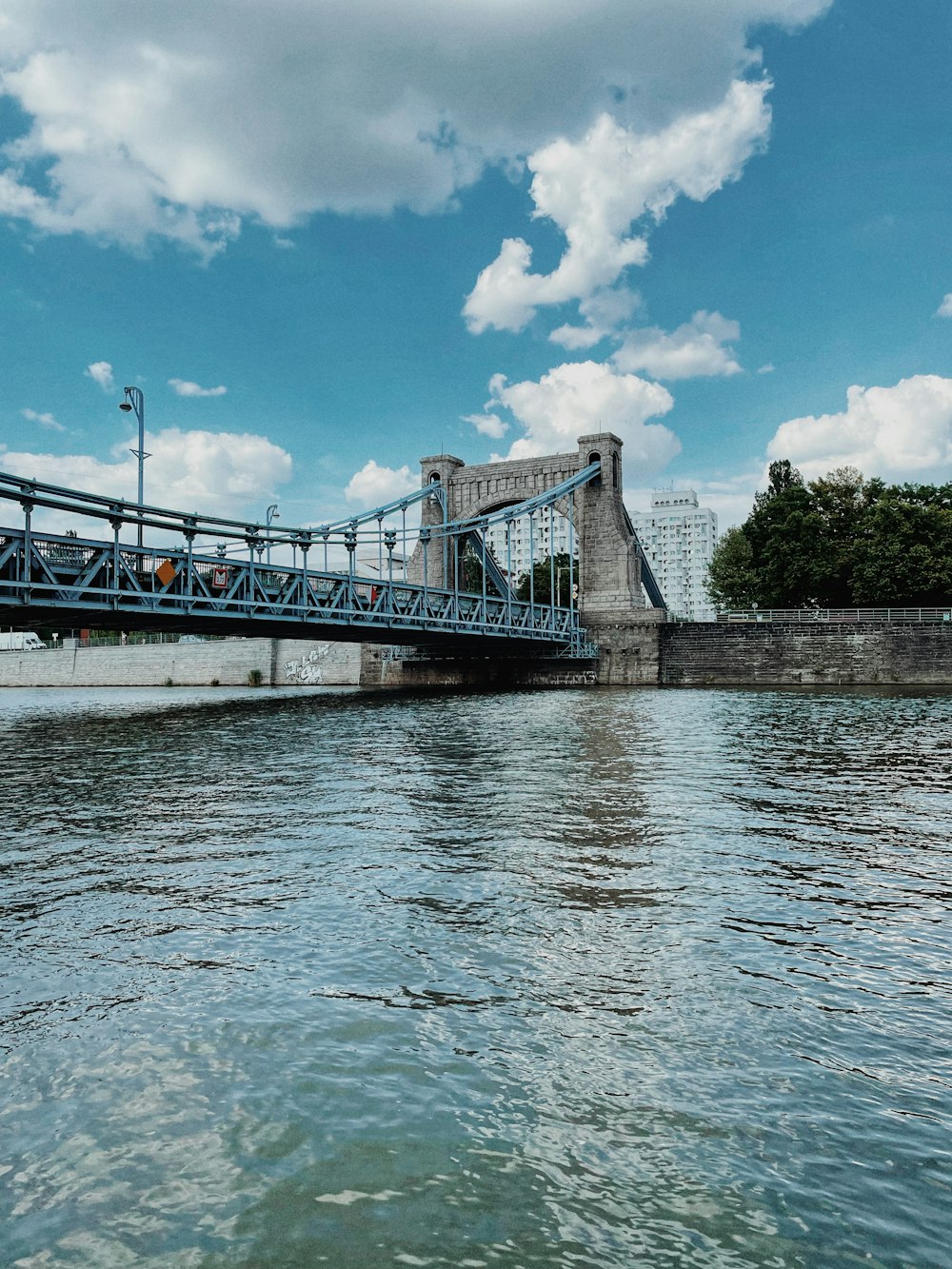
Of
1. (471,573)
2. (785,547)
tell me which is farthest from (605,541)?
(471,573)

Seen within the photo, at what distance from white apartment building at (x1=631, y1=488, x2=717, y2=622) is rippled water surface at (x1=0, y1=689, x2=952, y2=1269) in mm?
158816

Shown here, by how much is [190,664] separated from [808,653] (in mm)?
44118

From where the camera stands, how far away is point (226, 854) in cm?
832

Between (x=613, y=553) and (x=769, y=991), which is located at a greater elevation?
(x=613, y=553)

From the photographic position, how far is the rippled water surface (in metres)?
3.01

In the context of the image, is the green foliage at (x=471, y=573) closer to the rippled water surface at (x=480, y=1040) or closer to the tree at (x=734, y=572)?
the tree at (x=734, y=572)

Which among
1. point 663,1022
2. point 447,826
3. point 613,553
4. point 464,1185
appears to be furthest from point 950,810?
point 613,553

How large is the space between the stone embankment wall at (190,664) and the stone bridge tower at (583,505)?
9.52 m

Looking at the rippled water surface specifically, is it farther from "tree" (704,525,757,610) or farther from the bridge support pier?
"tree" (704,525,757,610)

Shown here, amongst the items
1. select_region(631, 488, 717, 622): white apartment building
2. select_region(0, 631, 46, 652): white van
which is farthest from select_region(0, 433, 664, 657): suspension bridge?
select_region(631, 488, 717, 622): white apartment building

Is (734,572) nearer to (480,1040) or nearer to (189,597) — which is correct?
(189,597)

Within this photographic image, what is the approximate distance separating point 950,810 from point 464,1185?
8.94 meters

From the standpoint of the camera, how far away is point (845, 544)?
5638 centimetres

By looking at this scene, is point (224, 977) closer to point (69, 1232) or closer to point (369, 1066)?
point (369, 1066)
